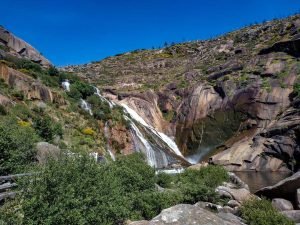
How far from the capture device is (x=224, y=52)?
98.2 m

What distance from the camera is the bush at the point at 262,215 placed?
50.8ft

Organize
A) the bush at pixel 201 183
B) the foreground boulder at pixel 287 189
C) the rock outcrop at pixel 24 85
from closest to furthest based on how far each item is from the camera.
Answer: the foreground boulder at pixel 287 189
the bush at pixel 201 183
the rock outcrop at pixel 24 85

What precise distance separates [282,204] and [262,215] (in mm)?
5015

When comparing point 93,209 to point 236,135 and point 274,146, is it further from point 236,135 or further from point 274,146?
point 236,135

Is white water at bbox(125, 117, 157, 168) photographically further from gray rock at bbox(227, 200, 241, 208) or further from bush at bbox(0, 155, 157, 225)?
bush at bbox(0, 155, 157, 225)

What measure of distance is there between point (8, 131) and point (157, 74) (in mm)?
77994

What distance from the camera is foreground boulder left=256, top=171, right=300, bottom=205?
2105 cm

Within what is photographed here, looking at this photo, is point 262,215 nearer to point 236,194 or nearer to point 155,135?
point 236,194

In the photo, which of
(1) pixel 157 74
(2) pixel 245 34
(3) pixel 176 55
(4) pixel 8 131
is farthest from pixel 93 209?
(3) pixel 176 55

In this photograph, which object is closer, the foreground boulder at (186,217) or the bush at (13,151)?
the foreground boulder at (186,217)

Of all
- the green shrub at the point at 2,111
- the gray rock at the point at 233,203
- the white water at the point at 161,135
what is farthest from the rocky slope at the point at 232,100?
the green shrub at the point at 2,111

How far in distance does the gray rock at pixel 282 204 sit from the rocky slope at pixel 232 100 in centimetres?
3107

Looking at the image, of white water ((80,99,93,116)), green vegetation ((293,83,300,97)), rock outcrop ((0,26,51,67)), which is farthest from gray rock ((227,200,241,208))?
rock outcrop ((0,26,51,67))

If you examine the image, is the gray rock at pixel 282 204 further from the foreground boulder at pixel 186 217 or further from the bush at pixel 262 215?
the foreground boulder at pixel 186 217
